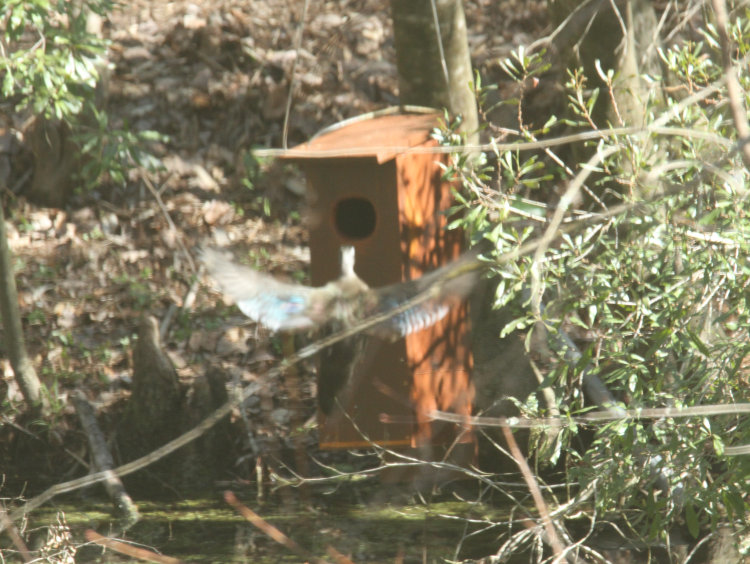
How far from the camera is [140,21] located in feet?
27.9

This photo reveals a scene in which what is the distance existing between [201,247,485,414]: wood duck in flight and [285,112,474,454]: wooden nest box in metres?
0.21

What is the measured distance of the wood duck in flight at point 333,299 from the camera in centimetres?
372

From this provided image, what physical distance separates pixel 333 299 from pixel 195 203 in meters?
3.79

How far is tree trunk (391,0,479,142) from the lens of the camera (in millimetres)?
4559

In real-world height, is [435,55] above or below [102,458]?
above

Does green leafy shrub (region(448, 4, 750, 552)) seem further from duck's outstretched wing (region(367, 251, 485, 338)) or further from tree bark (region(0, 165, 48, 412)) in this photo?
tree bark (region(0, 165, 48, 412))

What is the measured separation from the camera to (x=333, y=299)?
3.82 meters

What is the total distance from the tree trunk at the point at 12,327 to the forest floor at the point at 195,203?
24cm

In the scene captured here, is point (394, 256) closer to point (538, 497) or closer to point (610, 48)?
point (610, 48)

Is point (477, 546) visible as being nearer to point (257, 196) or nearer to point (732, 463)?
point (732, 463)

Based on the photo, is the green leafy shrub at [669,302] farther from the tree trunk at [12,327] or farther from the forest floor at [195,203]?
the tree trunk at [12,327]

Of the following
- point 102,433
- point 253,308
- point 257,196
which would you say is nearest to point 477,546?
point 253,308

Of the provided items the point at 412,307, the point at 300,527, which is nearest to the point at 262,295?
the point at 412,307

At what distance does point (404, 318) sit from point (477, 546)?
1194mm
